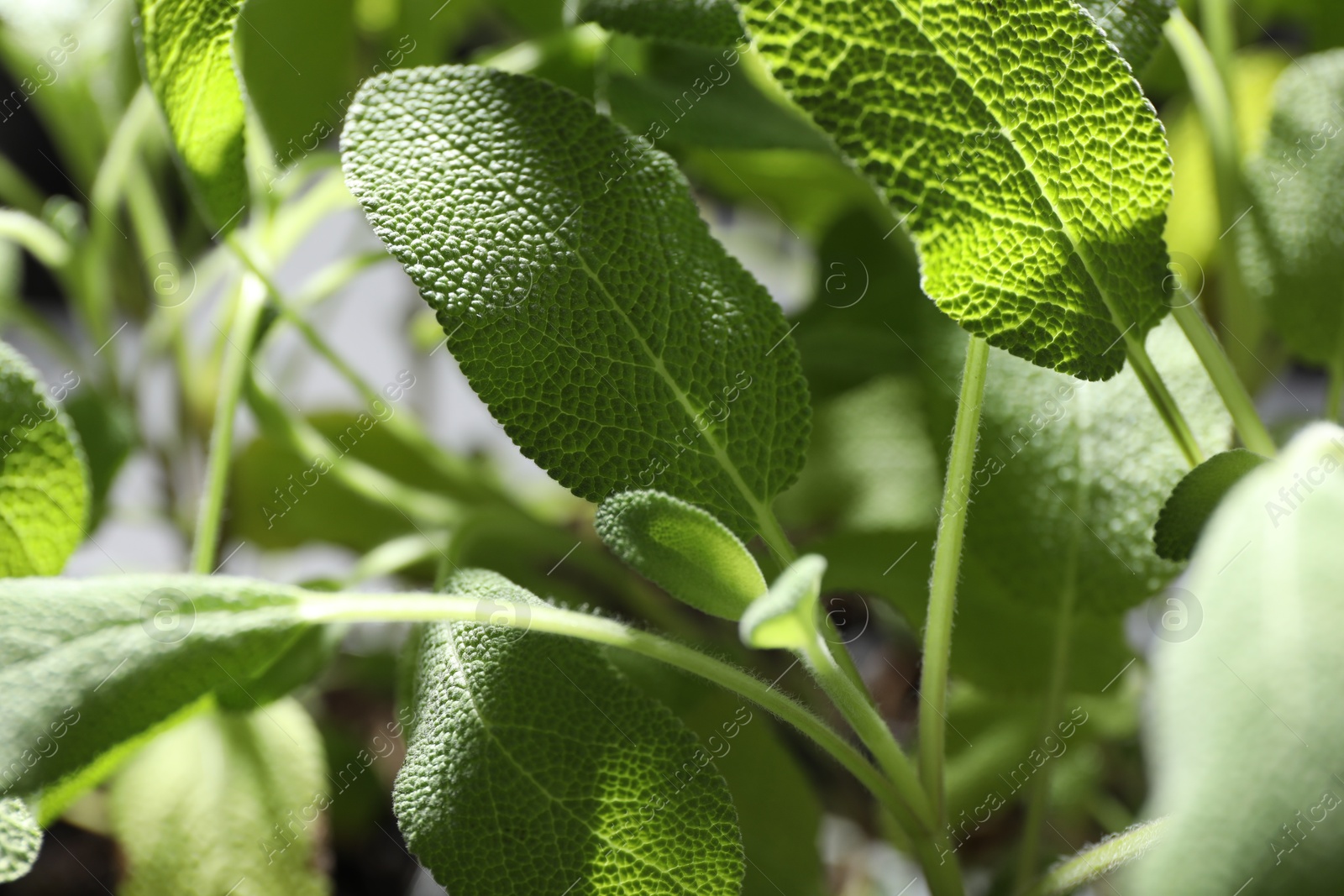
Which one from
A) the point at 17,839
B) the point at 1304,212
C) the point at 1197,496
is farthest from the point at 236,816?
the point at 1304,212

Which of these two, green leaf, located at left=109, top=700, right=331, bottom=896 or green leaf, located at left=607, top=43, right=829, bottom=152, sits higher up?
green leaf, located at left=607, top=43, right=829, bottom=152

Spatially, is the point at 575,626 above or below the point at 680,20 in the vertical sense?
below

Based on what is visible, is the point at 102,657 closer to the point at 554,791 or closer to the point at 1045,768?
the point at 554,791

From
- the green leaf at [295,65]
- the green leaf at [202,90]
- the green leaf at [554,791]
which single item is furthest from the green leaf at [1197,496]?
the green leaf at [295,65]

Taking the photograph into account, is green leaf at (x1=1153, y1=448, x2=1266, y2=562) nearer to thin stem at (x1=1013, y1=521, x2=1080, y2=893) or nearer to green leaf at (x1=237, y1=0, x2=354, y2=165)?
thin stem at (x1=1013, y1=521, x2=1080, y2=893)

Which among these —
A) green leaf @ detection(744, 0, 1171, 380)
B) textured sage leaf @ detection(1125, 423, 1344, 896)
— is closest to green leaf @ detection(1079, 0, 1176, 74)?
green leaf @ detection(744, 0, 1171, 380)

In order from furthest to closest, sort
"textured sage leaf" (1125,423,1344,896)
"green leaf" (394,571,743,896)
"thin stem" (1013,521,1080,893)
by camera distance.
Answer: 1. "thin stem" (1013,521,1080,893)
2. "green leaf" (394,571,743,896)
3. "textured sage leaf" (1125,423,1344,896)

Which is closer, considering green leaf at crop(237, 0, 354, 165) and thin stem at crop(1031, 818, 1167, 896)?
thin stem at crop(1031, 818, 1167, 896)
